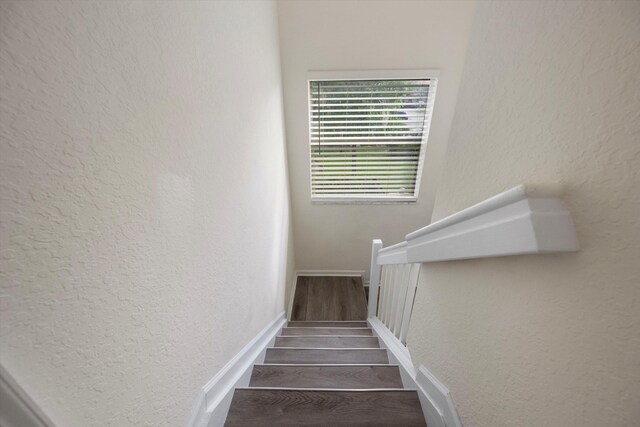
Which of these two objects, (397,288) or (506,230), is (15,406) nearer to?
(506,230)

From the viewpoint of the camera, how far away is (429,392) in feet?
3.18

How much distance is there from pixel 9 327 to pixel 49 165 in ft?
0.73

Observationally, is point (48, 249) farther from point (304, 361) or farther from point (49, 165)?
point (304, 361)

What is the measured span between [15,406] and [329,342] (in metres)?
1.77

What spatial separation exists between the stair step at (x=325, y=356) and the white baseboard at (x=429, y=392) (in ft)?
0.59

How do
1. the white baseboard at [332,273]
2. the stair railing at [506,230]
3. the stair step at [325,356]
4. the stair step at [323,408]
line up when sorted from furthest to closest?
the white baseboard at [332,273] → the stair step at [325,356] → the stair step at [323,408] → the stair railing at [506,230]

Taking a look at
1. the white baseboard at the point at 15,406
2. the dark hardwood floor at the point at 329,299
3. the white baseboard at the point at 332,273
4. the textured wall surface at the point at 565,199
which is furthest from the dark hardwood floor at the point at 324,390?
the white baseboard at the point at 332,273

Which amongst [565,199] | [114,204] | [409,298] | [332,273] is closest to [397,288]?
[409,298]

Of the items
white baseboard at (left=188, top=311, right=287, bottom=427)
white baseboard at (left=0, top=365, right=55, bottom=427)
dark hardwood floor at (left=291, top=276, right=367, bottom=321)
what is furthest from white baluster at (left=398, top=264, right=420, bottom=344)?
dark hardwood floor at (left=291, top=276, right=367, bottom=321)

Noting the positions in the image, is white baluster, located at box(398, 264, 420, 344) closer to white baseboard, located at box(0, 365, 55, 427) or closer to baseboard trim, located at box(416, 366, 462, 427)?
baseboard trim, located at box(416, 366, 462, 427)

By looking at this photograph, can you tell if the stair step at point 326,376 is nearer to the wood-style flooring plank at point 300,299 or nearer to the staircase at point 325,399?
the staircase at point 325,399

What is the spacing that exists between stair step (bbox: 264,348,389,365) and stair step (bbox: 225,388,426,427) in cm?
47

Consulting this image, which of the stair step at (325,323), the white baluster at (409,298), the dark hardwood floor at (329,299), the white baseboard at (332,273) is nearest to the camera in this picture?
the white baluster at (409,298)

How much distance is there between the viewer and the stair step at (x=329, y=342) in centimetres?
183
